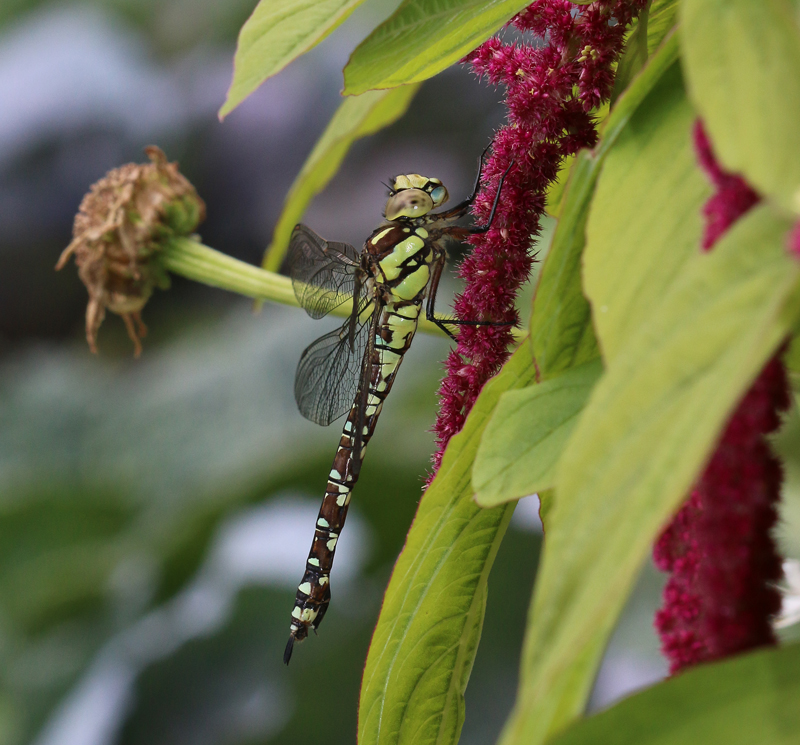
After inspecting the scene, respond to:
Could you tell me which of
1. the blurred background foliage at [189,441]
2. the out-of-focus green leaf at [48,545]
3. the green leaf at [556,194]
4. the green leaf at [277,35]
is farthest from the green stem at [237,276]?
the out-of-focus green leaf at [48,545]

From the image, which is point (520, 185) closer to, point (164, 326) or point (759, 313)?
point (759, 313)

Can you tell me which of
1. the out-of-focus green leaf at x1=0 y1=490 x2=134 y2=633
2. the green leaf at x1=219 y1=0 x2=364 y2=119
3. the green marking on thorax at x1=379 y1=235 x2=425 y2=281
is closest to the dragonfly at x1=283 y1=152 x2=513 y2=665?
the green marking on thorax at x1=379 y1=235 x2=425 y2=281

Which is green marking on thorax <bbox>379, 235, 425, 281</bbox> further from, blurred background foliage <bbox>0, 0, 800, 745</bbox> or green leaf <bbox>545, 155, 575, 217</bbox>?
blurred background foliage <bbox>0, 0, 800, 745</bbox>

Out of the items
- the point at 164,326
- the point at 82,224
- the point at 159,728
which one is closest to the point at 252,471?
the point at 159,728

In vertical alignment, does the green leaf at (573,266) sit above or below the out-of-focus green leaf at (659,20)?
below

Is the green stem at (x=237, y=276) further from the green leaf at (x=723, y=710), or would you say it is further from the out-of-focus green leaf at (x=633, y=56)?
the green leaf at (x=723, y=710)

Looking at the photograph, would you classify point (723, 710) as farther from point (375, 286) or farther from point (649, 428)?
point (375, 286)
